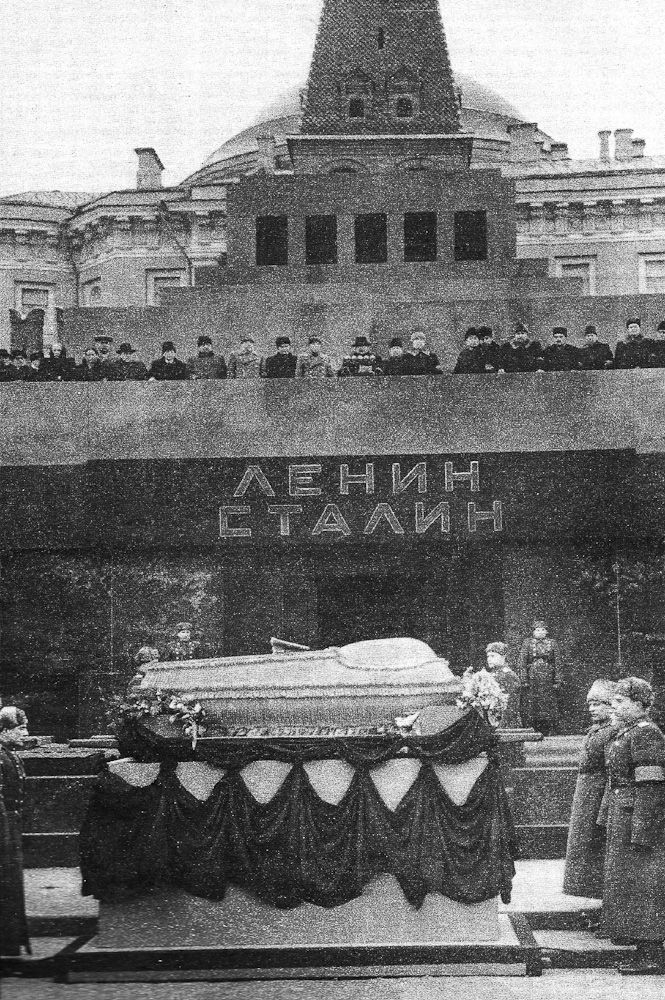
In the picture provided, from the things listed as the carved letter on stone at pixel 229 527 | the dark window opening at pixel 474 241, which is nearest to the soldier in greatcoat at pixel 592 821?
the carved letter on stone at pixel 229 527

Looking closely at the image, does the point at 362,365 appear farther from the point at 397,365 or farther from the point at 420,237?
the point at 420,237

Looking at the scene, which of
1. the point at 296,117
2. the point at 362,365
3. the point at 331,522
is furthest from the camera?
the point at 296,117

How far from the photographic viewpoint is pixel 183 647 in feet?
53.0

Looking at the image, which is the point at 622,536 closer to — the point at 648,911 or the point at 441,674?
the point at 441,674

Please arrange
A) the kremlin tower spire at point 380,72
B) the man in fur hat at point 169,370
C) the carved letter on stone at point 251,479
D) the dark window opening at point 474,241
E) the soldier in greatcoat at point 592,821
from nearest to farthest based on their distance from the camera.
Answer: the soldier in greatcoat at point 592,821, the carved letter on stone at point 251,479, the man in fur hat at point 169,370, the dark window opening at point 474,241, the kremlin tower spire at point 380,72

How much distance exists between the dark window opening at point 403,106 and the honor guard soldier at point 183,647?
14549 millimetres

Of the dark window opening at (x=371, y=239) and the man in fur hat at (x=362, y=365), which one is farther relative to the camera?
the dark window opening at (x=371, y=239)

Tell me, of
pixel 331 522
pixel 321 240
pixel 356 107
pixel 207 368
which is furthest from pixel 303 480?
pixel 356 107

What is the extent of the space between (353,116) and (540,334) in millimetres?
7968

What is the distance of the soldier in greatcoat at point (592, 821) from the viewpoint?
9.13 meters

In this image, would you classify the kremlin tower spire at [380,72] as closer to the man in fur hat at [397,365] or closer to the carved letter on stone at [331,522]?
the man in fur hat at [397,365]

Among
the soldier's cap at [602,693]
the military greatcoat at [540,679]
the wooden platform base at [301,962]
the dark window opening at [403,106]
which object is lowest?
the wooden platform base at [301,962]

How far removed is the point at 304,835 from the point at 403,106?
2110 cm

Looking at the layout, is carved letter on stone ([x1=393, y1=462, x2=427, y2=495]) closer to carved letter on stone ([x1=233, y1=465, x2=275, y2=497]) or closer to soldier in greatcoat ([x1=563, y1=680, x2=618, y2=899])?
carved letter on stone ([x1=233, y1=465, x2=275, y2=497])
